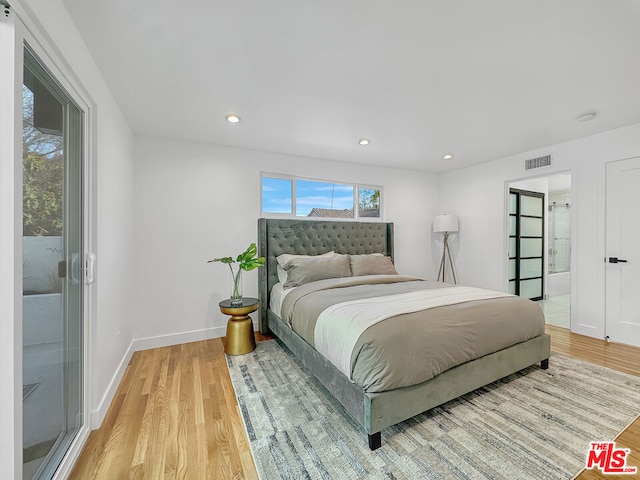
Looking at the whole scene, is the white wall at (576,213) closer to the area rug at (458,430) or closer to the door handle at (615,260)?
the door handle at (615,260)

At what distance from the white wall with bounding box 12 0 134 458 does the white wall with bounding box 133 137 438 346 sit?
351 mm

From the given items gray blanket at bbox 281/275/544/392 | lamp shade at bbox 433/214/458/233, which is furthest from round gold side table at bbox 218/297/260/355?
lamp shade at bbox 433/214/458/233

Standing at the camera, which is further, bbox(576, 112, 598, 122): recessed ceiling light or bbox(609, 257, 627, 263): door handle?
bbox(609, 257, 627, 263): door handle

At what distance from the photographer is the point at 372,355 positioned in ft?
5.40

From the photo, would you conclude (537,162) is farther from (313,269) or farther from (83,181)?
(83,181)

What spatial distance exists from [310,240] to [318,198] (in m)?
0.73

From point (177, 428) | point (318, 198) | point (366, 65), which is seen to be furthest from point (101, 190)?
point (318, 198)

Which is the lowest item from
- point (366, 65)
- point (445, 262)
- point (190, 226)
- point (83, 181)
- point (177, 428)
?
point (177, 428)

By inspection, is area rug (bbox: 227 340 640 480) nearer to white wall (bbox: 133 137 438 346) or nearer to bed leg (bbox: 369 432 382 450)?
bed leg (bbox: 369 432 382 450)

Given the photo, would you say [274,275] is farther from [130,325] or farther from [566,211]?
[566,211]

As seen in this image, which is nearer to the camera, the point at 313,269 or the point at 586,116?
the point at 586,116

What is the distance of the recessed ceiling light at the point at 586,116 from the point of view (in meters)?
2.77

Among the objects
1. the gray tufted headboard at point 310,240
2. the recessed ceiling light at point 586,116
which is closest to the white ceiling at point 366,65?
the recessed ceiling light at point 586,116

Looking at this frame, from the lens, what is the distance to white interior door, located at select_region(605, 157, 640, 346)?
3082mm
